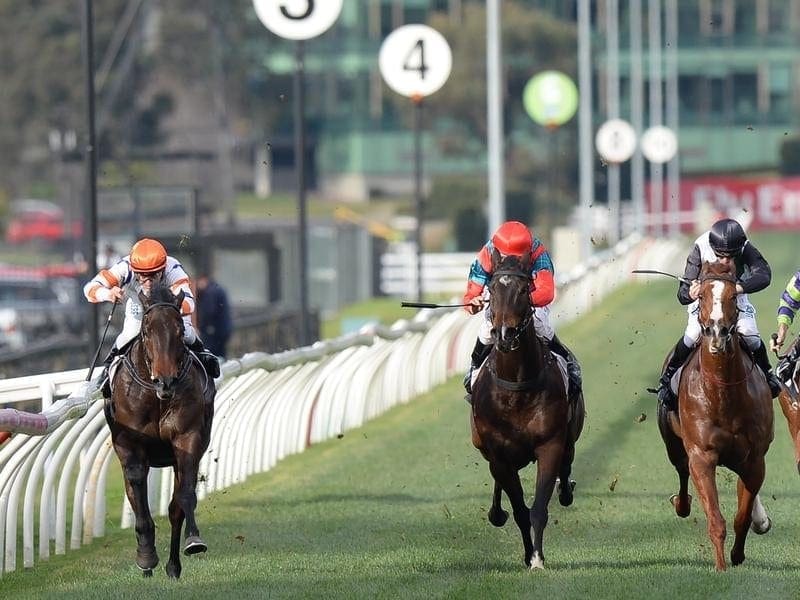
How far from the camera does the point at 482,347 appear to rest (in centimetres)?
989

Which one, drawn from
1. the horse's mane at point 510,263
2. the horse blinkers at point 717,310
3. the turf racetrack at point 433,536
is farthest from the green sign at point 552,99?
the horse blinkers at point 717,310

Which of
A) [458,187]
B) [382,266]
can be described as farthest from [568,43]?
[382,266]

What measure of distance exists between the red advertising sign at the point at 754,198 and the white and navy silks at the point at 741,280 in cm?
4783

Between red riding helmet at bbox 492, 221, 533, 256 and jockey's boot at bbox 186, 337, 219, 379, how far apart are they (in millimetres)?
1766

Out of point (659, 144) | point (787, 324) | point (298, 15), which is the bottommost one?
point (787, 324)

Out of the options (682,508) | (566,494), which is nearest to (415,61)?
(566,494)

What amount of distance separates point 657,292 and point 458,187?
2722 centimetres

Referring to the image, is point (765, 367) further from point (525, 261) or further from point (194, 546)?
point (194, 546)

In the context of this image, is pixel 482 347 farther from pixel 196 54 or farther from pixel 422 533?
pixel 196 54

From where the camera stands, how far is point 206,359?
33.1ft

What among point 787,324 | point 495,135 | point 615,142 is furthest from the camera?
point 615,142

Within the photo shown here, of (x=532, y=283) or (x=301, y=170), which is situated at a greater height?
(x=301, y=170)

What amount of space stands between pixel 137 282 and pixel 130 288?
6.0 inches

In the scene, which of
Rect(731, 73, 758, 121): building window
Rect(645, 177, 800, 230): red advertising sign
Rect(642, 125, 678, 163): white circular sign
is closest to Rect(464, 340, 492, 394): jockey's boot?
Rect(642, 125, 678, 163): white circular sign
